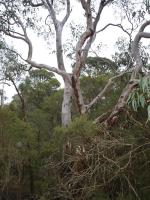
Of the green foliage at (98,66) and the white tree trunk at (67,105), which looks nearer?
the white tree trunk at (67,105)

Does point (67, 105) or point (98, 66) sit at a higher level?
point (98, 66)

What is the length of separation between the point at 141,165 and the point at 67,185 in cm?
127

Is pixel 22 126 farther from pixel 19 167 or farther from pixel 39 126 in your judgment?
pixel 39 126

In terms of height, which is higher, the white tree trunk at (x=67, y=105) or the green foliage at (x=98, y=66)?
the green foliage at (x=98, y=66)

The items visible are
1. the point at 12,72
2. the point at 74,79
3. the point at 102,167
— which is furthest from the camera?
the point at 12,72

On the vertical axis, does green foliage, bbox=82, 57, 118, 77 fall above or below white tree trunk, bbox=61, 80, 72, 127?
above

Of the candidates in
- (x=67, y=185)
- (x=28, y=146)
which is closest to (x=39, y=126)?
(x=28, y=146)

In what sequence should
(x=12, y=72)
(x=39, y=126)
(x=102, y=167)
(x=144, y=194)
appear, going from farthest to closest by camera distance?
1. (x=39, y=126)
2. (x=12, y=72)
3. (x=144, y=194)
4. (x=102, y=167)

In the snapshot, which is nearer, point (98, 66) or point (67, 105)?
point (67, 105)

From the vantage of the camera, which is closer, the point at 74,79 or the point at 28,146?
the point at 74,79

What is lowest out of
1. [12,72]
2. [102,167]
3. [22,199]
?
[22,199]

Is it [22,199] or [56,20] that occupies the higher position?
[56,20]

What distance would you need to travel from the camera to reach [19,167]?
13.3m

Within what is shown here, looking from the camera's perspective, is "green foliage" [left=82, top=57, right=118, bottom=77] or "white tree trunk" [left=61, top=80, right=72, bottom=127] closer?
"white tree trunk" [left=61, top=80, right=72, bottom=127]
